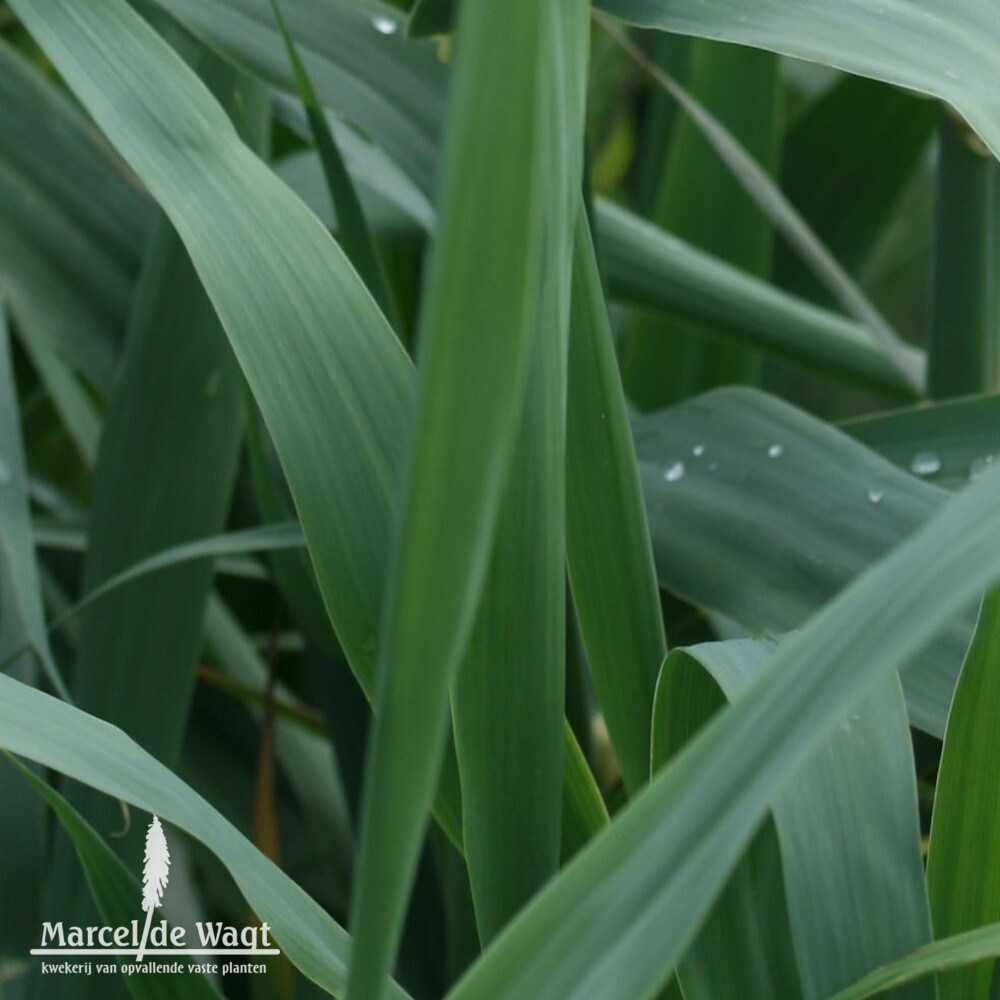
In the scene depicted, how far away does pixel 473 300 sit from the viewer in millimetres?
158

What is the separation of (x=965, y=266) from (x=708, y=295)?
0.11 metres

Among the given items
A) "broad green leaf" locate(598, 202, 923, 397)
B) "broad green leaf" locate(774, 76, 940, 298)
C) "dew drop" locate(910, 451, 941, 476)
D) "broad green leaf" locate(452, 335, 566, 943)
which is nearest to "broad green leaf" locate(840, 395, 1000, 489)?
"dew drop" locate(910, 451, 941, 476)

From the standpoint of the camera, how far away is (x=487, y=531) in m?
0.16

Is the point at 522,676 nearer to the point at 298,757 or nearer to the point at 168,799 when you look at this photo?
the point at 168,799

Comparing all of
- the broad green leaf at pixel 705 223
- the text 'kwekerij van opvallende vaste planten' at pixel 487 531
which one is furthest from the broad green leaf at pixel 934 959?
the broad green leaf at pixel 705 223

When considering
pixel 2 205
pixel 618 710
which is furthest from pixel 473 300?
pixel 2 205

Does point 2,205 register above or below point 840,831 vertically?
above

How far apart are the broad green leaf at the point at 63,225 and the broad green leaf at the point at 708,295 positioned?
207 mm

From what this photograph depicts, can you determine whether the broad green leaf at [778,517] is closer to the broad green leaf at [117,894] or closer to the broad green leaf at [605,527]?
the broad green leaf at [605,527]

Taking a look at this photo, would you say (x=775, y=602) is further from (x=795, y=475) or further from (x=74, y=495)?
(x=74, y=495)

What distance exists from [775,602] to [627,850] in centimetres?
19

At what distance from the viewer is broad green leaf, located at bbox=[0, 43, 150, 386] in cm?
51

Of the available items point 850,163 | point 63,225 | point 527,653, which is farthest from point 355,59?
point 850,163

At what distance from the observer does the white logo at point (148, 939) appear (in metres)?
0.31
